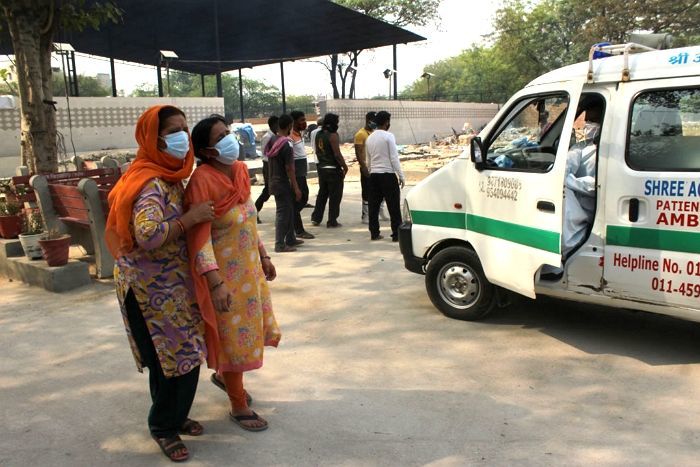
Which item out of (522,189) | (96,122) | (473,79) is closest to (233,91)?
(473,79)

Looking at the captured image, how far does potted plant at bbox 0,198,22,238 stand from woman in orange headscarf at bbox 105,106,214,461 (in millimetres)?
4915

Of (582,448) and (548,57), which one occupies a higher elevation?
(548,57)

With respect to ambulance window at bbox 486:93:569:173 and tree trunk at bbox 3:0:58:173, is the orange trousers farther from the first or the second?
tree trunk at bbox 3:0:58:173

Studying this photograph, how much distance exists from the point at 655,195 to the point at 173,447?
10.6 ft

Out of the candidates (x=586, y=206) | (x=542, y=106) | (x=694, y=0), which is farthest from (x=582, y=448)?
(x=694, y=0)

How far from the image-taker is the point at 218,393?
3.73 m

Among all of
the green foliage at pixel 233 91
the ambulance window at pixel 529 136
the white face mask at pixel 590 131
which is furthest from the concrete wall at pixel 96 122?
the green foliage at pixel 233 91

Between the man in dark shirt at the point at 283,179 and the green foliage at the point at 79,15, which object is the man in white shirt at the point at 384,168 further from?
the green foliage at the point at 79,15

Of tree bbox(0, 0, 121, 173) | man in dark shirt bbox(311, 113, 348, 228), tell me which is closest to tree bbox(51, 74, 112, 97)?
tree bbox(0, 0, 121, 173)

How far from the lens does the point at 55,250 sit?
6031 mm

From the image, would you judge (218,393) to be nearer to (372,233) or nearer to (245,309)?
(245,309)

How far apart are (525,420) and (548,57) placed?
1725 inches

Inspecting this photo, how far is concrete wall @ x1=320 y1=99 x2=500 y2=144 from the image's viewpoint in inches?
1026

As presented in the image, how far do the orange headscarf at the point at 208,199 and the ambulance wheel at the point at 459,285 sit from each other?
96.7 inches
